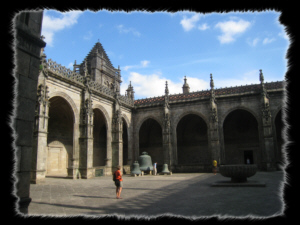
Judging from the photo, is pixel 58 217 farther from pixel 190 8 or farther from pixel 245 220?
pixel 190 8

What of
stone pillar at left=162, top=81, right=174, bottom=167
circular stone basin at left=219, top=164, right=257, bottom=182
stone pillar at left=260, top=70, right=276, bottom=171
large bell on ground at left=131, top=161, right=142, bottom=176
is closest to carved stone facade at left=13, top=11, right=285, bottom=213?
stone pillar at left=260, top=70, right=276, bottom=171

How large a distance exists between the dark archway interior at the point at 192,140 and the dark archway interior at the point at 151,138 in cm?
→ 258

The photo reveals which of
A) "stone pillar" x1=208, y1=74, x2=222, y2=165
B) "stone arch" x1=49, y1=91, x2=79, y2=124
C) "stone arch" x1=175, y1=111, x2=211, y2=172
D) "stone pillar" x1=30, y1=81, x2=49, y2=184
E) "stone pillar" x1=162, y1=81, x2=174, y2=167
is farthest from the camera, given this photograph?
"stone arch" x1=175, y1=111, x2=211, y2=172

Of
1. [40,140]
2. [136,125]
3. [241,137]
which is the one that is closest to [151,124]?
[136,125]

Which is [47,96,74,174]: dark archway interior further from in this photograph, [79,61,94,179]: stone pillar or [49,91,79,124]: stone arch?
[79,61,94,179]: stone pillar

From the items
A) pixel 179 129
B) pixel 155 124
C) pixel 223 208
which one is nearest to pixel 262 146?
pixel 179 129

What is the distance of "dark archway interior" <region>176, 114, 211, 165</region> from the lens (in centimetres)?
2900

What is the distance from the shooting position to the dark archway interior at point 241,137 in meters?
27.0

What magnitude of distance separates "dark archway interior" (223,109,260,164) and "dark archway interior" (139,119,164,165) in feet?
26.5

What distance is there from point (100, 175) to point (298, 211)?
793 inches

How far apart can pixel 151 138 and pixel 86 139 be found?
44.3ft

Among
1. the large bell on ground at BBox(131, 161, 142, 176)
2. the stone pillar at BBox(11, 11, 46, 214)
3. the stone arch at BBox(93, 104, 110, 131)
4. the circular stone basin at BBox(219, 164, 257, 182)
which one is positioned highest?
the stone arch at BBox(93, 104, 110, 131)

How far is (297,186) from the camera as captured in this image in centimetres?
162

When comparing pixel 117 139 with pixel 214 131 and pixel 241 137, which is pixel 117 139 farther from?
pixel 241 137
